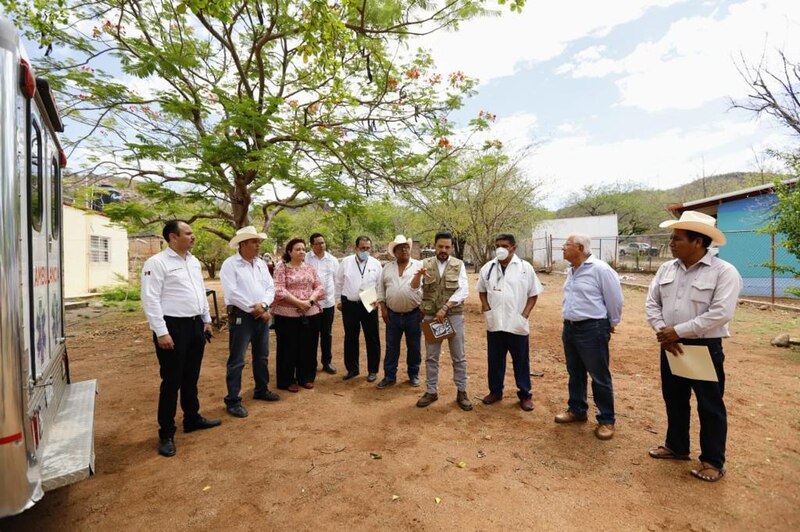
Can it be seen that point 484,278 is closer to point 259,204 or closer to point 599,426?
point 599,426

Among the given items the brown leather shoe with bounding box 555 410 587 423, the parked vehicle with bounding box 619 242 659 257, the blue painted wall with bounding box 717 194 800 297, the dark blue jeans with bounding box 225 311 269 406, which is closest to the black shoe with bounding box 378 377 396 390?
the dark blue jeans with bounding box 225 311 269 406

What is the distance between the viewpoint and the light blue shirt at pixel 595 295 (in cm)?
374

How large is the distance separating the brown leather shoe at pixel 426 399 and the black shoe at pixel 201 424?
6.82 ft

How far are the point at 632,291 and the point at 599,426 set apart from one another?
1177cm

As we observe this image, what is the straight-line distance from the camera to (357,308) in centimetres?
577

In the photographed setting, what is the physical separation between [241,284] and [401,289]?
179 cm

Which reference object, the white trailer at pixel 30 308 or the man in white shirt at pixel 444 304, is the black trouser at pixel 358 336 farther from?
the white trailer at pixel 30 308

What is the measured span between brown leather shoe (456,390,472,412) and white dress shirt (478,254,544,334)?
30.7 inches

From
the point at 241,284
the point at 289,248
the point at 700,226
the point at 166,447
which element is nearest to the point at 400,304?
the point at 289,248

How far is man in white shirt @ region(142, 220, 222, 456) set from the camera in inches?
134

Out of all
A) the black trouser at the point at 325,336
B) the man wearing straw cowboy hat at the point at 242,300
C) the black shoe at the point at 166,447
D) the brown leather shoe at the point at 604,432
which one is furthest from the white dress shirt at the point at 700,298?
the black shoe at the point at 166,447

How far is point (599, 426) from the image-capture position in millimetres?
3748

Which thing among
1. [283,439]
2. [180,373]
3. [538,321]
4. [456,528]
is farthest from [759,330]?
[180,373]

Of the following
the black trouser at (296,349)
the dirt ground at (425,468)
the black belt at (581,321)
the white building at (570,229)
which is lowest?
the dirt ground at (425,468)
